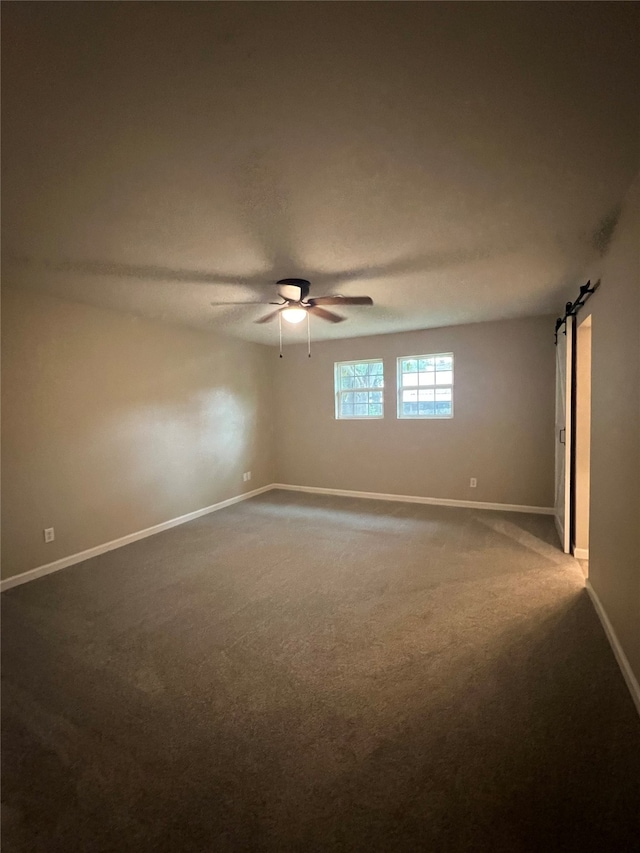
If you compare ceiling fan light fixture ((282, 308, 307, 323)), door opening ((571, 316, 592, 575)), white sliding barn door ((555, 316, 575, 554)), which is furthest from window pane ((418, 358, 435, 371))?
ceiling fan light fixture ((282, 308, 307, 323))

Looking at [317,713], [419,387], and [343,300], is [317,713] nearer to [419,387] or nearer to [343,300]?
[343,300]

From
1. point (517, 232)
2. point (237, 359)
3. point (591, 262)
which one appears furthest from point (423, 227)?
point (237, 359)

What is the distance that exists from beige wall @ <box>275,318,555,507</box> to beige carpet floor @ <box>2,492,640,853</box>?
1.73 m

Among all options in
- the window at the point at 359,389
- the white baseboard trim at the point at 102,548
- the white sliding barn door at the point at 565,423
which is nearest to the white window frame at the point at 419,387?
the window at the point at 359,389

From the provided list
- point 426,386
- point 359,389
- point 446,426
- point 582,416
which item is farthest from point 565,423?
point 359,389

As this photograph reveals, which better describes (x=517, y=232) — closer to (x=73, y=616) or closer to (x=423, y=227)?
(x=423, y=227)

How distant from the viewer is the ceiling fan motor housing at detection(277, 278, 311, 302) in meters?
2.96

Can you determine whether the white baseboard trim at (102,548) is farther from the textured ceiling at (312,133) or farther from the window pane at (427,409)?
the window pane at (427,409)

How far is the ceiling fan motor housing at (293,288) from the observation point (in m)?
2.96

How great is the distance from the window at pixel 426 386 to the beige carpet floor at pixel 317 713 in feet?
8.07

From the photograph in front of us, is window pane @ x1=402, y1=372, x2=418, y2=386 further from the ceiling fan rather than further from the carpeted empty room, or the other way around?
the ceiling fan

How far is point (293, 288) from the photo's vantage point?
2.98 meters

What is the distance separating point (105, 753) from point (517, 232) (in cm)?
344

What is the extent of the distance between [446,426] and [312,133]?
170 inches
